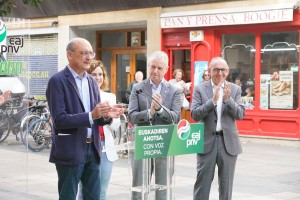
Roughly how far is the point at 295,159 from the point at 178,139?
26.3 ft

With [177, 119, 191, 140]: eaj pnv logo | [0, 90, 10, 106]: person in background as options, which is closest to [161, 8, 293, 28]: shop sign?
[0, 90, 10, 106]: person in background

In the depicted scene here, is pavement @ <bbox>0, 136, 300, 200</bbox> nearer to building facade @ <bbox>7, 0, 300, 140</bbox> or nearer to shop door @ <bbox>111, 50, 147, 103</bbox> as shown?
building facade @ <bbox>7, 0, 300, 140</bbox>

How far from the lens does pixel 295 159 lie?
13.4 meters

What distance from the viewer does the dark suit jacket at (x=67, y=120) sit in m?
5.27

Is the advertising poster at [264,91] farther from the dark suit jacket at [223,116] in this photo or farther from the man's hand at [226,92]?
the man's hand at [226,92]

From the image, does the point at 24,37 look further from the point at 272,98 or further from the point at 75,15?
the point at 75,15

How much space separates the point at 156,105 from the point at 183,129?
463mm

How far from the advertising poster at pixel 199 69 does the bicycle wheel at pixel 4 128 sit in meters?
8.96

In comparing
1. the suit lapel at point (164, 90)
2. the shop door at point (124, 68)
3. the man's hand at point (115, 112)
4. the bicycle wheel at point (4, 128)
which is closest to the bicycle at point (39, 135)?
the bicycle wheel at point (4, 128)

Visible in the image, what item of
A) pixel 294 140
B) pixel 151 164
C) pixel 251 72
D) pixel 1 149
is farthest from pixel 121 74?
pixel 151 164

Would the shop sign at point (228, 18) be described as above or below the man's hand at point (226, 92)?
above

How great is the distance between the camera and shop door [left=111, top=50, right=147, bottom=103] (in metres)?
20.9

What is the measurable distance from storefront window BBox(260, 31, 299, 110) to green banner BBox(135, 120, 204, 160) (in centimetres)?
1029

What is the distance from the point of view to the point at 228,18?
1680cm
